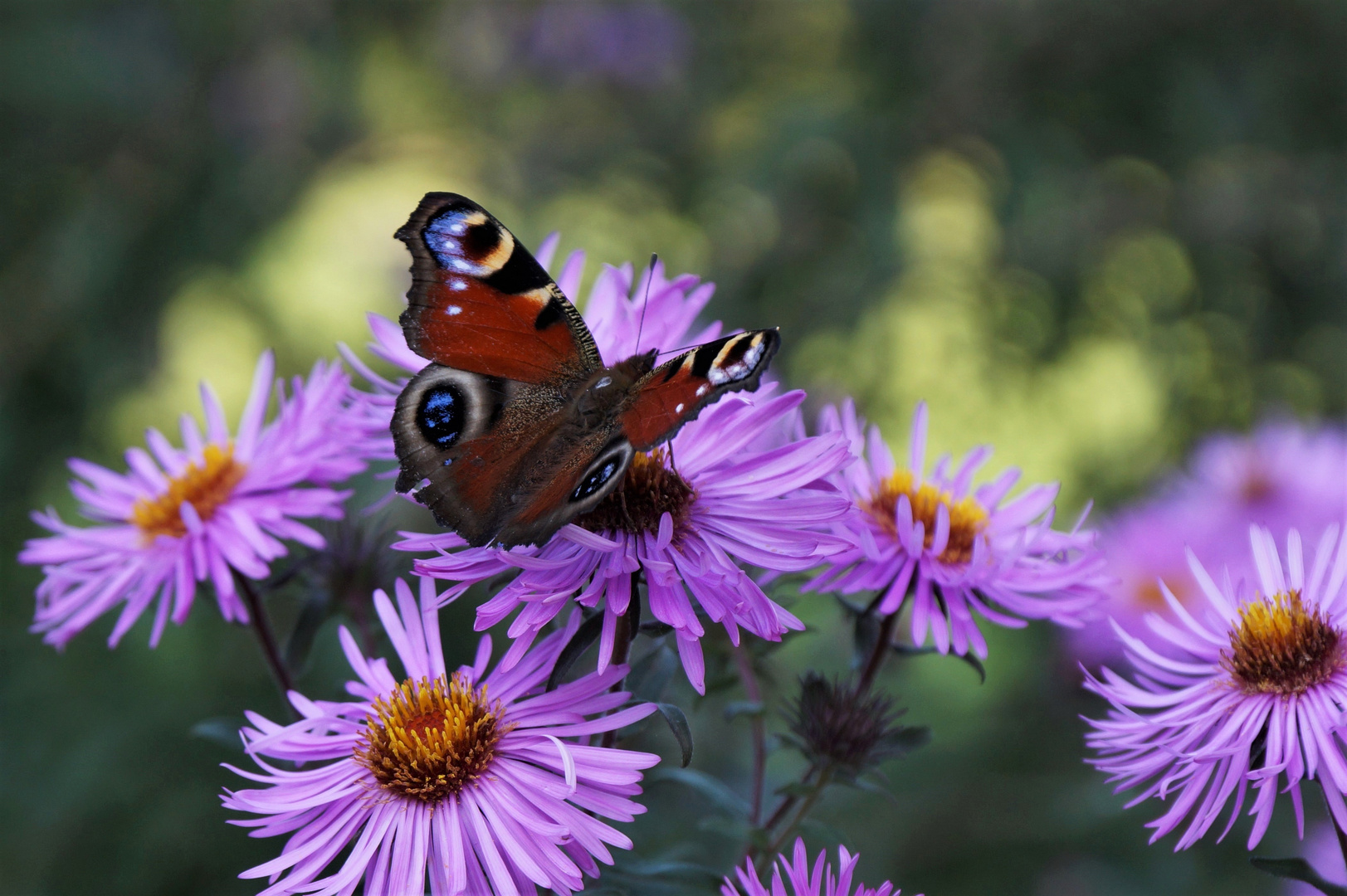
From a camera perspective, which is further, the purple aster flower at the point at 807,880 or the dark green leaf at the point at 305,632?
the dark green leaf at the point at 305,632

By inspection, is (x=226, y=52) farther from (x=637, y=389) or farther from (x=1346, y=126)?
(x=1346, y=126)

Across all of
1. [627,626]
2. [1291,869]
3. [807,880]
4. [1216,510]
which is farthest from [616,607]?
[1216,510]

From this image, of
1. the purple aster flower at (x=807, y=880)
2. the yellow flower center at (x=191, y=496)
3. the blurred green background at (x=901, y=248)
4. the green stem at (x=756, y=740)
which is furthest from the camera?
the blurred green background at (x=901, y=248)

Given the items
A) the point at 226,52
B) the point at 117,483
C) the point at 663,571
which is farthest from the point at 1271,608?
the point at 226,52

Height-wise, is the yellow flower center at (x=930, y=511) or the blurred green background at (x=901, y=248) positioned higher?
the blurred green background at (x=901, y=248)

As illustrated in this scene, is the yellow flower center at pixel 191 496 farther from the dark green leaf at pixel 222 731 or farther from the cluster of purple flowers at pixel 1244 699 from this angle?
the cluster of purple flowers at pixel 1244 699

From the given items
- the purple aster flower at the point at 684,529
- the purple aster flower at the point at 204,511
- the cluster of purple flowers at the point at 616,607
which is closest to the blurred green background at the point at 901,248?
the purple aster flower at the point at 204,511
